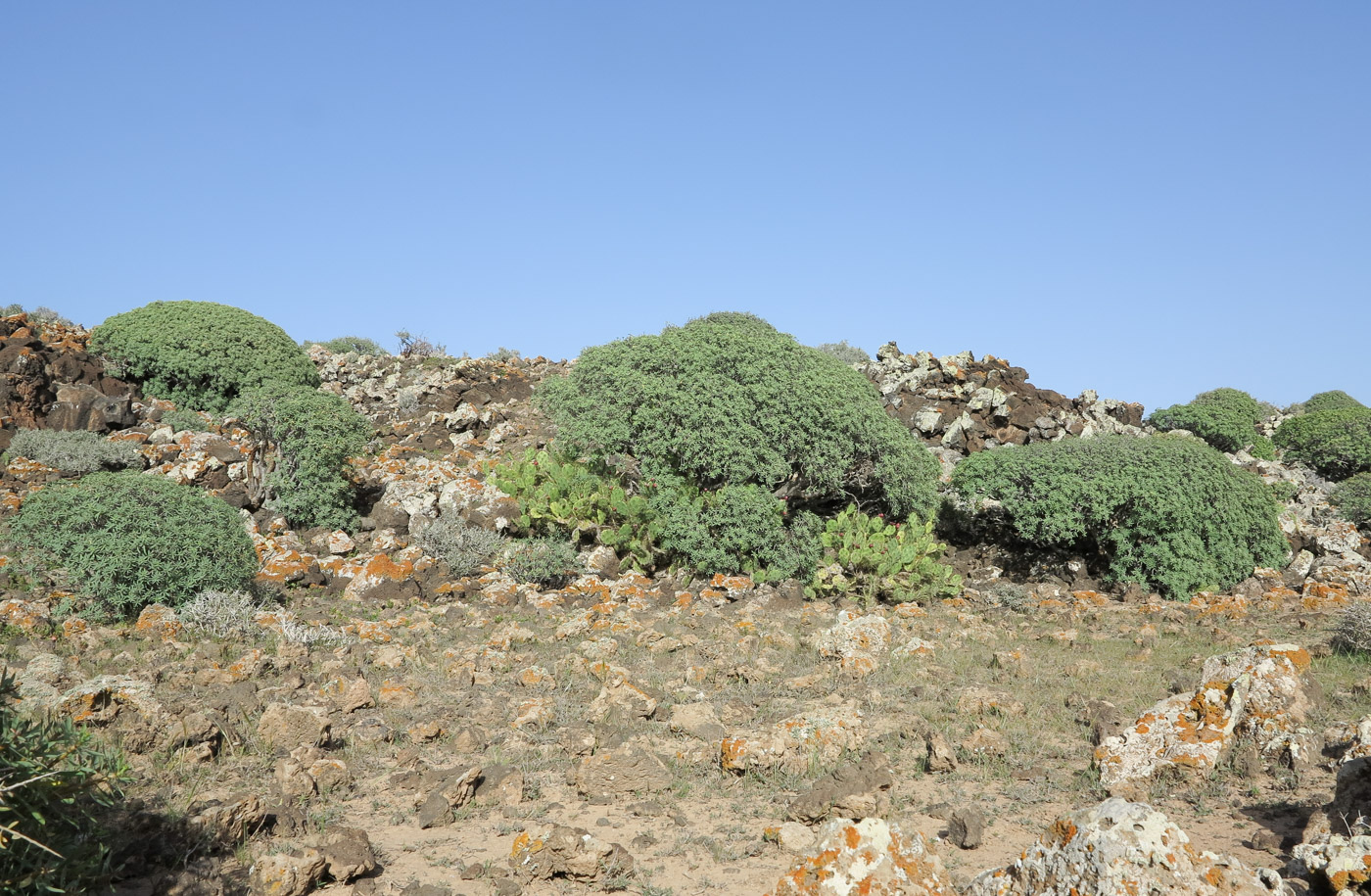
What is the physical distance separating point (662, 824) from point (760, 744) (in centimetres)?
122

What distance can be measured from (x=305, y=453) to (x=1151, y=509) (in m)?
15.6

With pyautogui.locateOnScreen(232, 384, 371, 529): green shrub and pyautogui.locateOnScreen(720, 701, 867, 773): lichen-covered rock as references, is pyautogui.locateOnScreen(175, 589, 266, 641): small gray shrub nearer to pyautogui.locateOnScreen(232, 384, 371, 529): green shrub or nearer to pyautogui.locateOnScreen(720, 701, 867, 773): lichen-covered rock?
pyautogui.locateOnScreen(232, 384, 371, 529): green shrub

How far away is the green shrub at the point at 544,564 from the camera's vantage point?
1514 centimetres

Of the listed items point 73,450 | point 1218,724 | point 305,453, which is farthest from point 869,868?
point 73,450

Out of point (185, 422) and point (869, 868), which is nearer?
point (869, 868)

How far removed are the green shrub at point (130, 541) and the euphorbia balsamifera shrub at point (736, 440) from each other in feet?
19.7

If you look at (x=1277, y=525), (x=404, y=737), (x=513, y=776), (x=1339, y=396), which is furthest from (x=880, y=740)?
(x=1339, y=396)

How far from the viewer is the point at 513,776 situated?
7.14 m

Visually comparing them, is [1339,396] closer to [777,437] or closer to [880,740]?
[777,437]

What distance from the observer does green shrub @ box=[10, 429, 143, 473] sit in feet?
58.9

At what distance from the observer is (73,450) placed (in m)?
18.1

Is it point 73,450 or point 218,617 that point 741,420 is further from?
point 73,450

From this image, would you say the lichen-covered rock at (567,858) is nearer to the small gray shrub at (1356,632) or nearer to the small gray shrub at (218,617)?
the small gray shrub at (218,617)

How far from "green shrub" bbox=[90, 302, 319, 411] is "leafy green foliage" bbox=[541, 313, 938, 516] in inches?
466
